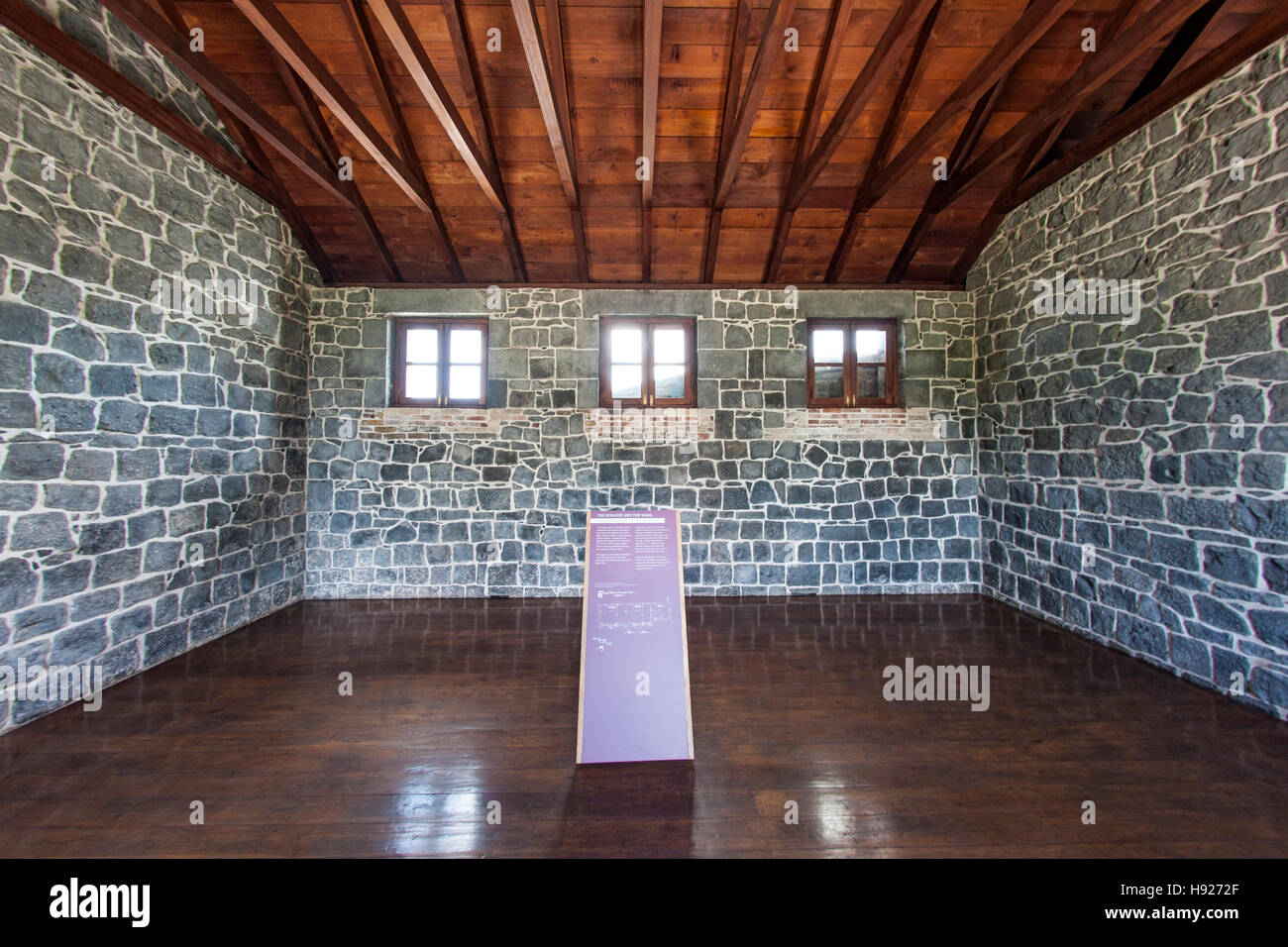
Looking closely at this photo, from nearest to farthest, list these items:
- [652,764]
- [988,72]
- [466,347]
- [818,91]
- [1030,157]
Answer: [652,764] → [988,72] → [818,91] → [1030,157] → [466,347]

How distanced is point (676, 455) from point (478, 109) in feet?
10.3

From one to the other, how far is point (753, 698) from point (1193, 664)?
2.65 m

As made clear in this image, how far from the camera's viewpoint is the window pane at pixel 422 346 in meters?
5.00

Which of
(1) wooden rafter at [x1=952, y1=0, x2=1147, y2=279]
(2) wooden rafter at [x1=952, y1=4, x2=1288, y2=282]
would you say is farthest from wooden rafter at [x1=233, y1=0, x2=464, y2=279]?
(2) wooden rafter at [x1=952, y1=4, x2=1288, y2=282]

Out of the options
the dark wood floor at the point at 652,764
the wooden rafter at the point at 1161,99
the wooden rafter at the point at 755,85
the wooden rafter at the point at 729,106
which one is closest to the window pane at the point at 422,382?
the dark wood floor at the point at 652,764

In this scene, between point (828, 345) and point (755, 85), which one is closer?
point (755, 85)

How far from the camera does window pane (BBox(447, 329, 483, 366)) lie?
16.4 feet

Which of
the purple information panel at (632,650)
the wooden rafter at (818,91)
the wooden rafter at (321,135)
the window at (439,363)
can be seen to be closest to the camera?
the purple information panel at (632,650)

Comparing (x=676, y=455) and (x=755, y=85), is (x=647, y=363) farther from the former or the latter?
(x=755, y=85)

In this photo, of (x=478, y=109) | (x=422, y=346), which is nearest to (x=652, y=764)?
(x=478, y=109)

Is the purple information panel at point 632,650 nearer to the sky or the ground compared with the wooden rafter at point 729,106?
nearer to the ground

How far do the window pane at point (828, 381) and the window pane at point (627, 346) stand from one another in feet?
5.83

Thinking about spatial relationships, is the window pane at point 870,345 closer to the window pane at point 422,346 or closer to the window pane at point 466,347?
the window pane at point 466,347

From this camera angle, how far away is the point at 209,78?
2.88 m
